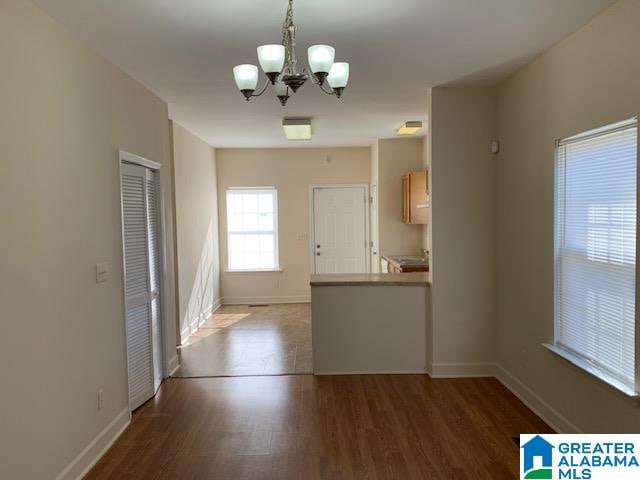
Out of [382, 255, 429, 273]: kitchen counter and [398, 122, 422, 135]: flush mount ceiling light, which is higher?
[398, 122, 422, 135]: flush mount ceiling light

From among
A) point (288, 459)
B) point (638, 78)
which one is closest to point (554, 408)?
point (288, 459)

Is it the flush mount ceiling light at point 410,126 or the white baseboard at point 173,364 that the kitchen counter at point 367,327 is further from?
the flush mount ceiling light at point 410,126

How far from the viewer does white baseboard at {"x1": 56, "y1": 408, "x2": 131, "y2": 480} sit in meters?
2.54

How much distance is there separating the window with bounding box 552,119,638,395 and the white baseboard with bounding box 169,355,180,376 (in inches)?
131

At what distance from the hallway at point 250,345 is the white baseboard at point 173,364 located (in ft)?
0.14

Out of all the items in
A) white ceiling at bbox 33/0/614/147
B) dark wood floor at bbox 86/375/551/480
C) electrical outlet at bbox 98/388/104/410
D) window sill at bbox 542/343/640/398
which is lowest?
dark wood floor at bbox 86/375/551/480

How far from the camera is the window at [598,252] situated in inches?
92.9

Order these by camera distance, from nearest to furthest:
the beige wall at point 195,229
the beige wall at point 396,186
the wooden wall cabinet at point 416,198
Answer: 1. the beige wall at point 195,229
2. the wooden wall cabinet at point 416,198
3. the beige wall at point 396,186

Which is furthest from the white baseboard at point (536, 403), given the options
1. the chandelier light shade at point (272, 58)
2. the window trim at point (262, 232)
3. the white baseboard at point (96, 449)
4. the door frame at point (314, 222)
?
the window trim at point (262, 232)

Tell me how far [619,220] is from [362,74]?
2039 mm

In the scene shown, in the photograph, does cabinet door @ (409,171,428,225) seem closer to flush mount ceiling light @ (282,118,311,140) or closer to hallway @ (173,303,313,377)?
flush mount ceiling light @ (282,118,311,140)

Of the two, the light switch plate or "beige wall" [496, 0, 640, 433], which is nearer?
"beige wall" [496, 0, 640, 433]

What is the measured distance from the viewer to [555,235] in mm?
3029

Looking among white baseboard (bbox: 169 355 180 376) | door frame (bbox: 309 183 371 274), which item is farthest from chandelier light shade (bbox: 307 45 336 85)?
door frame (bbox: 309 183 371 274)
